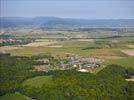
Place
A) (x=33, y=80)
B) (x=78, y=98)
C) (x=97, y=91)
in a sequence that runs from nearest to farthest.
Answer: (x=78, y=98)
(x=97, y=91)
(x=33, y=80)

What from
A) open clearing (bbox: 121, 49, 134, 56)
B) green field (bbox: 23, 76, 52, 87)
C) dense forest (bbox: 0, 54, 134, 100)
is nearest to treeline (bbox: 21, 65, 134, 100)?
dense forest (bbox: 0, 54, 134, 100)

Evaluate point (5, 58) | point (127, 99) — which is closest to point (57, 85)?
point (127, 99)

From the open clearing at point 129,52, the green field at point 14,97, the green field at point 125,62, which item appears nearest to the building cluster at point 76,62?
the green field at point 125,62

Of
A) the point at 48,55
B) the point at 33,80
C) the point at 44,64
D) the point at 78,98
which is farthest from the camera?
the point at 48,55

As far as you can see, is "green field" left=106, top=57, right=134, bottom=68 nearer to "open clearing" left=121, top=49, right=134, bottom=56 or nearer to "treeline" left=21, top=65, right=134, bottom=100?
→ "open clearing" left=121, top=49, right=134, bottom=56

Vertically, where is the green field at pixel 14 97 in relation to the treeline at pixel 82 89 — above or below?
above

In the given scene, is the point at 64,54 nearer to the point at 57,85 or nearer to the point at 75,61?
the point at 75,61

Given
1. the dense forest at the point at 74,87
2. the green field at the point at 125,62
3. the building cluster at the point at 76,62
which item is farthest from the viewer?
the building cluster at the point at 76,62

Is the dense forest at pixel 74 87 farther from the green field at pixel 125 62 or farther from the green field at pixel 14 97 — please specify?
the green field at pixel 125 62
